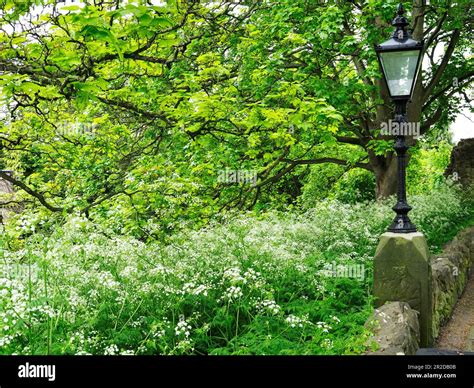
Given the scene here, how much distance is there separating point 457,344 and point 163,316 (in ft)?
14.1

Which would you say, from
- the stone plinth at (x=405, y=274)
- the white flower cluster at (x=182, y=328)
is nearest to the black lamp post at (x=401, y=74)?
the stone plinth at (x=405, y=274)

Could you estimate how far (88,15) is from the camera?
13.6ft

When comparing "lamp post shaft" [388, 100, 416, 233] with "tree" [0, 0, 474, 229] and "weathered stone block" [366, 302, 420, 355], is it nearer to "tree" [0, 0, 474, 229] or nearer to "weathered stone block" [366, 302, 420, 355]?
"weathered stone block" [366, 302, 420, 355]

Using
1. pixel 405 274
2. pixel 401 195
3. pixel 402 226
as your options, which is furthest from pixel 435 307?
pixel 401 195

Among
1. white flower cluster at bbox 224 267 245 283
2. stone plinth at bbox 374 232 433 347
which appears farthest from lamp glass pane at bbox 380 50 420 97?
white flower cluster at bbox 224 267 245 283

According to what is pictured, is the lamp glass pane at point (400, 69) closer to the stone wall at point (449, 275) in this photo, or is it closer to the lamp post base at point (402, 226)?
the lamp post base at point (402, 226)

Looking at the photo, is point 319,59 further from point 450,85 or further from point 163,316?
point 163,316

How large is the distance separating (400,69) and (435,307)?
313 centimetres

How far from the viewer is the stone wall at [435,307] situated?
15.8ft

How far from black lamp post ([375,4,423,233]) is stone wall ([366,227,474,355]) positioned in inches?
39.9

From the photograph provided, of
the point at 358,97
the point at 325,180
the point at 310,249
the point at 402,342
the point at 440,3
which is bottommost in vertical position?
the point at 402,342

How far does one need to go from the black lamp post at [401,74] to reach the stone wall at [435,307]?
101 cm

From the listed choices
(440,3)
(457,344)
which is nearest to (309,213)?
(457,344)

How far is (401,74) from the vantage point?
6398mm
